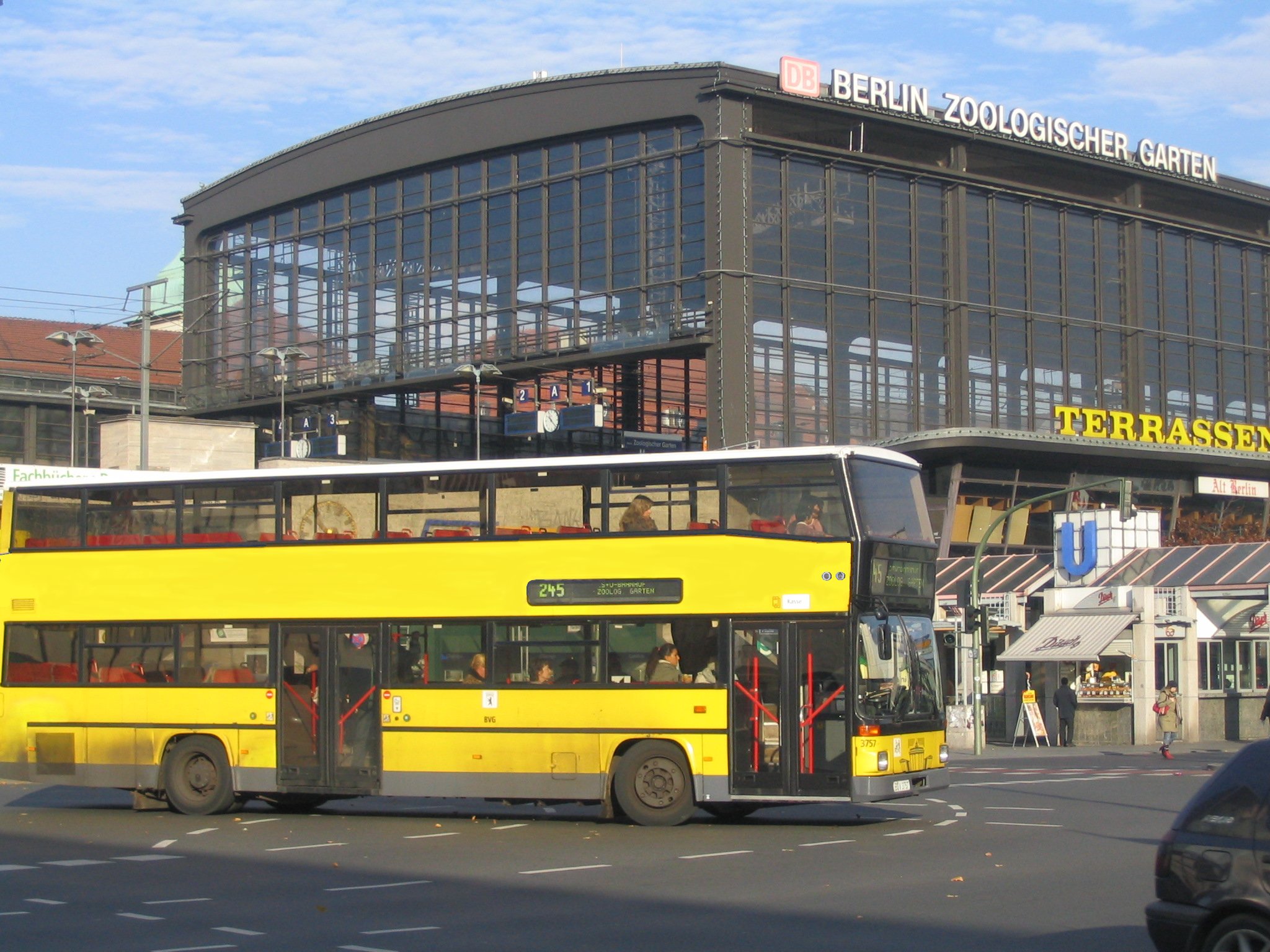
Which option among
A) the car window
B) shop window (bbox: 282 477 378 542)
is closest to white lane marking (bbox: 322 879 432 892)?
Result: shop window (bbox: 282 477 378 542)

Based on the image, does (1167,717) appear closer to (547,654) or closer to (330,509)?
(547,654)

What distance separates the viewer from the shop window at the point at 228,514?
1992 cm

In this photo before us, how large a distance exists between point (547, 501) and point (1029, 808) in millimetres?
7897

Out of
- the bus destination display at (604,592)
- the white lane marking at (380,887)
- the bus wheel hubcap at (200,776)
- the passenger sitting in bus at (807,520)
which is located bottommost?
the white lane marking at (380,887)

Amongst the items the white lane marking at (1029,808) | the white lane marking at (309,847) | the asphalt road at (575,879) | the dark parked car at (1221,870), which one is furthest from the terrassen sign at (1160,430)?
the dark parked car at (1221,870)

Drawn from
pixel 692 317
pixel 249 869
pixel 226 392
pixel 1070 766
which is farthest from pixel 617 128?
pixel 249 869

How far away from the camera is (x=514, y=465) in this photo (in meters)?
18.9

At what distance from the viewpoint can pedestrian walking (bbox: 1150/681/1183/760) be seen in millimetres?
35938

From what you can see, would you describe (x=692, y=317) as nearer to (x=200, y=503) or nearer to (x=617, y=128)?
(x=617, y=128)

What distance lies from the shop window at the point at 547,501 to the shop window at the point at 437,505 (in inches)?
10.0

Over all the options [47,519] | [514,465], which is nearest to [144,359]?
[47,519]

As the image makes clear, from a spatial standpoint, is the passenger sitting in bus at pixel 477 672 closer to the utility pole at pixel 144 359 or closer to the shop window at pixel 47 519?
the shop window at pixel 47 519

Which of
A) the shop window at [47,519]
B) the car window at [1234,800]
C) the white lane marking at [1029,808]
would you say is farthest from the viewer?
the white lane marking at [1029,808]

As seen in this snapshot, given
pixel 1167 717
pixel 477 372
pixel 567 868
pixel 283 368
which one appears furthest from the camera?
pixel 283 368
